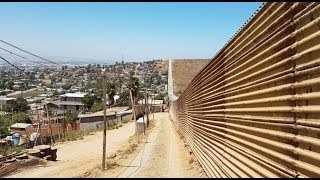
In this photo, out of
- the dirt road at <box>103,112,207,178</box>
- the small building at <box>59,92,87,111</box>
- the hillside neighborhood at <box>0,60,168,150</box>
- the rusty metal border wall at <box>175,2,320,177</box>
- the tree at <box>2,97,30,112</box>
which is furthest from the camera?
the small building at <box>59,92,87,111</box>

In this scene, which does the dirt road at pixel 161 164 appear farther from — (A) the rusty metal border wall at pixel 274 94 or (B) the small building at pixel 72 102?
(B) the small building at pixel 72 102

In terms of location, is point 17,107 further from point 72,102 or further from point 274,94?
point 274,94

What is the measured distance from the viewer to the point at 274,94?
4.59m

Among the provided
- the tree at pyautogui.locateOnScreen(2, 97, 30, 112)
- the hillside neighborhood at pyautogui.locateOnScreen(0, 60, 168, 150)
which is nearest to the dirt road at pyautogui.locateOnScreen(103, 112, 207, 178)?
the hillside neighborhood at pyautogui.locateOnScreen(0, 60, 168, 150)

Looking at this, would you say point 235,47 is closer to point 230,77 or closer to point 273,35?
point 230,77

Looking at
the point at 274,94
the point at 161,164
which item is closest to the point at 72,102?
the point at 161,164

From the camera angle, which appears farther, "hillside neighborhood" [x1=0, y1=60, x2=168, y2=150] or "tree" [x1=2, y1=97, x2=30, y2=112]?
"tree" [x1=2, y1=97, x2=30, y2=112]

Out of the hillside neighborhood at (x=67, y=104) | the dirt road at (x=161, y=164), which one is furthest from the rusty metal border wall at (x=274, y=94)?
the hillside neighborhood at (x=67, y=104)

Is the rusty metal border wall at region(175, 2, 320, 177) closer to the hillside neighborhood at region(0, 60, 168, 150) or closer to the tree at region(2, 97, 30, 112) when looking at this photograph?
the hillside neighborhood at region(0, 60, 168, 150)

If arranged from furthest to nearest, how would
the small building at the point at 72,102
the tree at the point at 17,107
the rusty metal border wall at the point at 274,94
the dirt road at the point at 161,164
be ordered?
the small building at the point at 72,102, the tree at the point at 17,107, the dirt road at the point at 161,164, the rusty metal border wall at the point at 274,94

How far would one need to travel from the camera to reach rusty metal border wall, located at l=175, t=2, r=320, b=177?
3.59 m

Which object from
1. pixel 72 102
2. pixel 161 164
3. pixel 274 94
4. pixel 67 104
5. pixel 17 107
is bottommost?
pixel 161 164

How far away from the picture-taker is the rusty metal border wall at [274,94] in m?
3.59

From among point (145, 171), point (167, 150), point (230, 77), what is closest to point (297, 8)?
point (230, 77)
